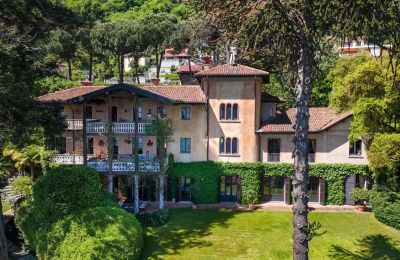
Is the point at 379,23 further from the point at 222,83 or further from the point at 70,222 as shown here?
the point at 222,83

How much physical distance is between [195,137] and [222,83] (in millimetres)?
5116

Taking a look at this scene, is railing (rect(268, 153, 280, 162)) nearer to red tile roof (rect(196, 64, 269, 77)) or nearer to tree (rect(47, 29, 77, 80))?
red tile roof (rect(196, 64, 269, 77))

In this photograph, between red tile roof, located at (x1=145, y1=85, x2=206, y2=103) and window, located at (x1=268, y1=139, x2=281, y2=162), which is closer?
red tile roof, located at (x1=145, y1=85, x2=206, y2=103)

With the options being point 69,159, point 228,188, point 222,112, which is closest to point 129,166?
point 69,159

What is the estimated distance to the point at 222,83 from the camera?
33562 millimetres

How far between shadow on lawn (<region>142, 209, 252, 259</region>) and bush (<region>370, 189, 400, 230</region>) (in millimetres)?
10034

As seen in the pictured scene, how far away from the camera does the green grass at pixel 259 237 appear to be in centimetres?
2403

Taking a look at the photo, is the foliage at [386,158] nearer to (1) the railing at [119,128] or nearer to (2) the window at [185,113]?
(2) the window at [185,113]

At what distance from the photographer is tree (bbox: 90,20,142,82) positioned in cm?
7225

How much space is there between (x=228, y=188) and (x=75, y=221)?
15.5m

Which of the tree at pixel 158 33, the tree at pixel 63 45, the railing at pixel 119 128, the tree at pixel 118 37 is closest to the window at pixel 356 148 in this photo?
the railing at pixel 119 128

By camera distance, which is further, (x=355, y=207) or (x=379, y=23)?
(x=355, y=207)

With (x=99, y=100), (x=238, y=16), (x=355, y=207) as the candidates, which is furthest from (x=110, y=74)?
(x=238, y=16)

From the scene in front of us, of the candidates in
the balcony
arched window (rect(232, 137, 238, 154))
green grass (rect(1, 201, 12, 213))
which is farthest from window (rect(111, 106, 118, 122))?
green grass (rect(1, 201, 12, 213))
